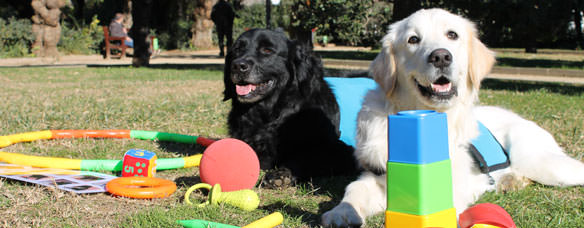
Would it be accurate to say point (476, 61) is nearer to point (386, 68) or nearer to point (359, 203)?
point (386, 68)

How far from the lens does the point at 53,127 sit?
6133 mm

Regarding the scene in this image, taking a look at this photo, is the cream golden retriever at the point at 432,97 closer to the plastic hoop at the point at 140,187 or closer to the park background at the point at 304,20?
the plastic hoop at the point at 140,187

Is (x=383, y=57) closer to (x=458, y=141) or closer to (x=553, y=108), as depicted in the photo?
(x=458, y=141)

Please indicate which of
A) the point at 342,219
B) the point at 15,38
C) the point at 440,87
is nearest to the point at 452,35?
the point at 440,87

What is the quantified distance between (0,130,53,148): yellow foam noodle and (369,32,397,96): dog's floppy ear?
136 inches

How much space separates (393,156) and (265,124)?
253 cm

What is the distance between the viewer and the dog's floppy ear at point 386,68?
3.28 meters

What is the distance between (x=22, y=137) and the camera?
5020 mm

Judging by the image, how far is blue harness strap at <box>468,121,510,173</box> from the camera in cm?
345

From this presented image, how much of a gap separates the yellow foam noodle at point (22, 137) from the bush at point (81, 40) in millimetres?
22429

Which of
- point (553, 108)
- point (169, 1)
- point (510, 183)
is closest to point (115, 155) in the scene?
point (510, 183)

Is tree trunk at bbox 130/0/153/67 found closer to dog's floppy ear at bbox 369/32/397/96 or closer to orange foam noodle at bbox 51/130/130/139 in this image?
orange foam noodle at bbox 51/130/130/139

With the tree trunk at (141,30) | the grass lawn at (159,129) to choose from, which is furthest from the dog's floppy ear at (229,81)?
the tree trunk at (141,30)

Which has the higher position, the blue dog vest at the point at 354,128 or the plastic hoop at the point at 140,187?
the blue dog vest at the point at 354,128
